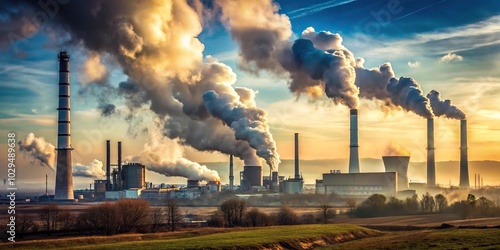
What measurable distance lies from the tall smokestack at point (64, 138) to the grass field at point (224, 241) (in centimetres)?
6316

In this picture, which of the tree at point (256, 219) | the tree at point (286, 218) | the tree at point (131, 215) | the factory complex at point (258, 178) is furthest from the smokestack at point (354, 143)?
the tree at point (131, 215)

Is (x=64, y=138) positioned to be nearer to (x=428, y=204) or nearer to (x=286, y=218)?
(x=286, y=218)

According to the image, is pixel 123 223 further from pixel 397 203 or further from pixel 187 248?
pixel 397 203

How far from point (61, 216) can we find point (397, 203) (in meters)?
41.7

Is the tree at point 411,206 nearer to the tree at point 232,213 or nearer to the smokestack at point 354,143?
the smokestack at point 354,143

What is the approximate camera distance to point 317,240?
4806 centimetres

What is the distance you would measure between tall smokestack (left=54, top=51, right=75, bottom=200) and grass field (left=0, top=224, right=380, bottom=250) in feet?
207

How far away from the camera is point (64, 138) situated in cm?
11244

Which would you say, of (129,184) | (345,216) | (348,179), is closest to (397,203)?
(345,216)

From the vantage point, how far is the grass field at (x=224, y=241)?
41281 millimetres

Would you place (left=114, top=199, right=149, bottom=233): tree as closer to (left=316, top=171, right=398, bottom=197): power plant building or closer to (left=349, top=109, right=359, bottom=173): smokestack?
(left=349, top=109, right=359, bottom=173): smokestack

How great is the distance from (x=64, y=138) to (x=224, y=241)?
7520 cm

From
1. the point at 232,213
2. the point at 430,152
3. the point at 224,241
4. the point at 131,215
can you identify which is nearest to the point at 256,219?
the point at 232,213

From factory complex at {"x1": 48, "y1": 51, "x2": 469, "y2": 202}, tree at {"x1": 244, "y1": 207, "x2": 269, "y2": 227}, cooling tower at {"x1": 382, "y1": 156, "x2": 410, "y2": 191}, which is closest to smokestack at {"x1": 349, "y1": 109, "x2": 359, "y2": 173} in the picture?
factory complex at {"x1": 48, "y1": 51, "x2": 469, "y2": 202}
